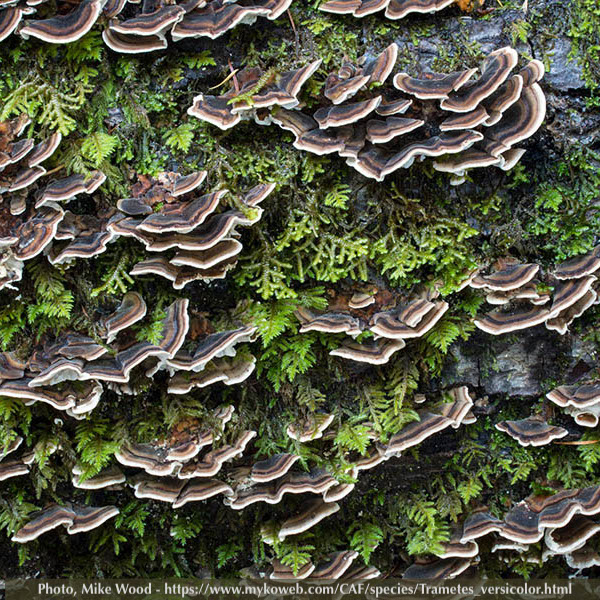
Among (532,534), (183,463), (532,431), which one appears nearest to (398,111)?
(532,431)

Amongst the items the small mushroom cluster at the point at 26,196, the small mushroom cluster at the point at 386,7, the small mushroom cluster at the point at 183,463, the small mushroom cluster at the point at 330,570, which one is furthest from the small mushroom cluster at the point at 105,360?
the small mushroom cluster at the point at 386,7

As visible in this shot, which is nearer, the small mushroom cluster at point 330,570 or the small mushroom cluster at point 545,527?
the small mushroom cluster at point 545,527

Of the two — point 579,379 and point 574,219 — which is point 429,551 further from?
point 574,219

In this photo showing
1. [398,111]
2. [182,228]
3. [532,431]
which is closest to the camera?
[182,228]

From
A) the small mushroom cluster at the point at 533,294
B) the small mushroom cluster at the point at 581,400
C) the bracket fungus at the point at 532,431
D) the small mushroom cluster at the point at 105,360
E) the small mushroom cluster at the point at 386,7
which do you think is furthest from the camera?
the bracket fungus at the point at 532,431

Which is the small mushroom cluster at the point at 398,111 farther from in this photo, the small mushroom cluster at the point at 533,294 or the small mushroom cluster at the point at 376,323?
the small mushroom cluster at the point at 376,323

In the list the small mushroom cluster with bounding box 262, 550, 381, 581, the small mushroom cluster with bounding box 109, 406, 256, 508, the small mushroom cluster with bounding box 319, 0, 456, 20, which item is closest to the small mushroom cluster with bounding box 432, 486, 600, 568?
the small mushroom cluster with bounding box 262, 550, 381, 581

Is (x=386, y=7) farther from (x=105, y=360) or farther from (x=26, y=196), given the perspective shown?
(x=105, y=360)

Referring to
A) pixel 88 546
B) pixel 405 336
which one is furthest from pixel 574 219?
pixel 88 546
